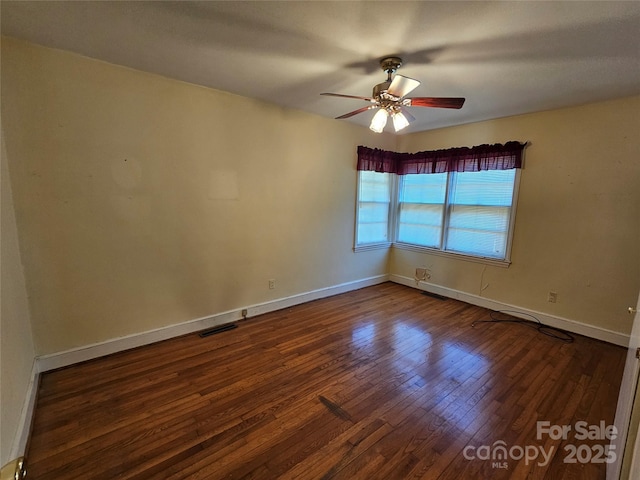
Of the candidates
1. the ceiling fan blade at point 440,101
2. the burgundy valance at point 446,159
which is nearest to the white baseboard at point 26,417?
the ceiling fan blade at point 440,101

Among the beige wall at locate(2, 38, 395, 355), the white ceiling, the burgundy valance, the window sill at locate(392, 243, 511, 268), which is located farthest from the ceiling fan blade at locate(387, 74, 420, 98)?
the window sill at locate(392, 243, 511, 268)

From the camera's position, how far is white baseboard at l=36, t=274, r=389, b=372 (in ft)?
7.45

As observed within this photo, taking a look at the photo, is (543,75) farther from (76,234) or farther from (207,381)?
(76,234)

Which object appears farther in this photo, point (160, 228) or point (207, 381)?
point (160, 228)

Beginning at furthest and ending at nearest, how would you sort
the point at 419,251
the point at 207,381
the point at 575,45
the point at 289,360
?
the point at 419,251 < the point at 289,360 < the point at 207,381 < the point at 575,45

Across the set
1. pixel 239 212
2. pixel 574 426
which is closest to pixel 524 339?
pixel 574 426

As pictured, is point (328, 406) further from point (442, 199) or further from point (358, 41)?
point (442, 199)

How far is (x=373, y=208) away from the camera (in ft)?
14.7

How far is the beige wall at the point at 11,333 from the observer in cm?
137

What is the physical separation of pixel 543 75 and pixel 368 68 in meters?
1.43

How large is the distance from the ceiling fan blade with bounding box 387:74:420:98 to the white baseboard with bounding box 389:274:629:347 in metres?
3.02

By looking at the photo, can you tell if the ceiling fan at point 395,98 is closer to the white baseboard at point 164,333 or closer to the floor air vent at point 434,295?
the white baseboard at point 164,333

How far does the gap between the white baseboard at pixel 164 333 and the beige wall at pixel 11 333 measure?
213mm

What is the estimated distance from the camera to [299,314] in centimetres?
346
